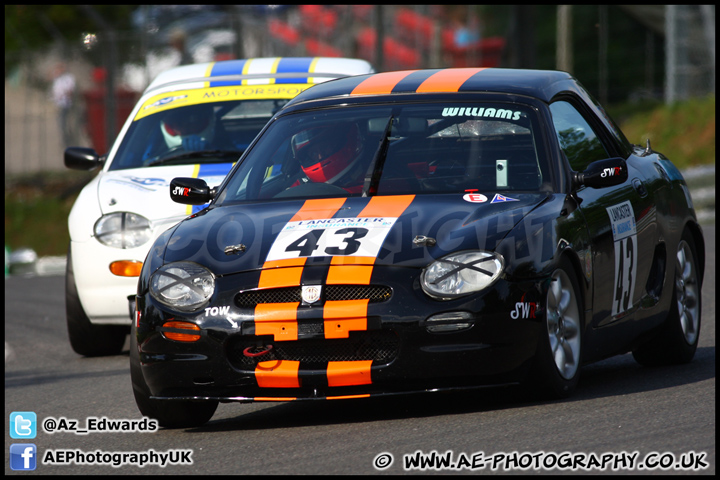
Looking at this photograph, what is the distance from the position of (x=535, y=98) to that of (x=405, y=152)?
71 cm

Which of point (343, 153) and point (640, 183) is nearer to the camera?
point (343, 153)

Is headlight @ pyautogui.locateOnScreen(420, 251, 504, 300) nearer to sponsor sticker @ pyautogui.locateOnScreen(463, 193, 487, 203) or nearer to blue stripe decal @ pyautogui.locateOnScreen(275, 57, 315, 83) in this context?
sponsor sticker @ pyautogui.locateOnScreen(463, 193, 487, 203)

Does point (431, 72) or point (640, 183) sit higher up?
point (431, 72)

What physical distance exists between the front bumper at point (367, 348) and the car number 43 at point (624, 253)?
41.8 inches

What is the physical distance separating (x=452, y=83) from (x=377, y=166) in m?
0.70

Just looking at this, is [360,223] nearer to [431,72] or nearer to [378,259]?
[378,259]

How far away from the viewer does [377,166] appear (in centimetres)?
617

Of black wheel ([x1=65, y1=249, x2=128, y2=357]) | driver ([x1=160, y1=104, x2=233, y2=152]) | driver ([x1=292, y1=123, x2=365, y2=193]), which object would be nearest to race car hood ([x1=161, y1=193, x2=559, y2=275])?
driver ([x1=292, y1=123, x2=365, y2=193])

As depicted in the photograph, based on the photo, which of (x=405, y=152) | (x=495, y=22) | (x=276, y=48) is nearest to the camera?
(x=405, y=152)

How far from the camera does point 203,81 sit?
9852mm

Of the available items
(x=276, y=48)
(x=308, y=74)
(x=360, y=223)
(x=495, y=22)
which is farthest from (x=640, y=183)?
(x=495, y=22)

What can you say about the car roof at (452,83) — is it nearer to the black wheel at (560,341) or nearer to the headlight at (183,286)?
the black wheel at (560,341)

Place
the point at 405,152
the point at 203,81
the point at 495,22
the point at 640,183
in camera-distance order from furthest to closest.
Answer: the point at 495,22, the point at 203,81, the point at 640,183, the point at 405,152

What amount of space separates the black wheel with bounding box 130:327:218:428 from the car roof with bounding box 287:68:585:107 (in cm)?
181
